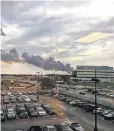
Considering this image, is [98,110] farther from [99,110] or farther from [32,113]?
[32,113]

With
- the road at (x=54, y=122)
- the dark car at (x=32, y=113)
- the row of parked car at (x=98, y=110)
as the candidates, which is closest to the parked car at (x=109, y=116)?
the row of parked car at (x=98, y=110)

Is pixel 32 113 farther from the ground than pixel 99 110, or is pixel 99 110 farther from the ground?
pixel 99 110

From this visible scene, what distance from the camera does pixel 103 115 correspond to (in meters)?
47.9

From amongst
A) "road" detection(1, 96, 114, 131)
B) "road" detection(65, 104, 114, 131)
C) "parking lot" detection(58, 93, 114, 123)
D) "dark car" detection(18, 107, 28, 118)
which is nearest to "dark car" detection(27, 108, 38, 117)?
"dark car" detection(18, 107, 28, 118)

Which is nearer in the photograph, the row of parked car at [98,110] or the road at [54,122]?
the road at [54,122]

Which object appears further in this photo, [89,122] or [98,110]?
[98,110]

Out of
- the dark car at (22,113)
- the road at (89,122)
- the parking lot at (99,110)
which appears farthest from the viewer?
the dark car at (22,113)

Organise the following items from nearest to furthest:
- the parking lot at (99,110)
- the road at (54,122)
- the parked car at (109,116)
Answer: the road at (54,122) < the parked car at (109,116) < the parking lot at (99,110)

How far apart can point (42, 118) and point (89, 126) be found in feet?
31.4

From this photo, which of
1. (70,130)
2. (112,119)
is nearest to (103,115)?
(112,119)

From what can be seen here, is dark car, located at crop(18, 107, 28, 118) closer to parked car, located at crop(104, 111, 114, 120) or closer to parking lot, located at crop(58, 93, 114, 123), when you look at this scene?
parking lot, located at crop(58, 93, 114, 123)

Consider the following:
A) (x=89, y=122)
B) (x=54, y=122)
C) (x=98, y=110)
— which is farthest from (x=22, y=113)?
(x=98, y=110)

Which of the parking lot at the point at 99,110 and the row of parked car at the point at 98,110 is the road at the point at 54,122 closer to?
the parking lot at the point at 99,110

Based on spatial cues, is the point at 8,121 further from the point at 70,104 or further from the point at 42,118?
the point at 70,104
